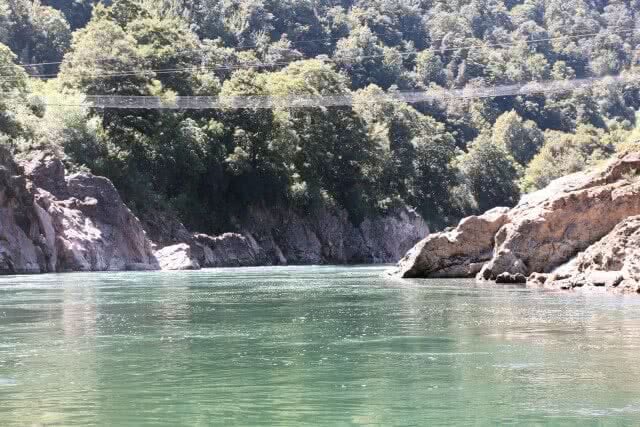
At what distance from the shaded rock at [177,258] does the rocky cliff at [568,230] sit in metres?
25.6

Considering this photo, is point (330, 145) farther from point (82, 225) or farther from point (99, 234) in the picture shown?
point (82, 225)

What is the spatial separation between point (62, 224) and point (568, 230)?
31.2 m

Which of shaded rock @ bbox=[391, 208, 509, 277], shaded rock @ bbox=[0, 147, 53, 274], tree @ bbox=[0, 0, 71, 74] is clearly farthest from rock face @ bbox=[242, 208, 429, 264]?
tree @ bbox=[0, 0, 71, 74]

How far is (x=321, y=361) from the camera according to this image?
1836cm

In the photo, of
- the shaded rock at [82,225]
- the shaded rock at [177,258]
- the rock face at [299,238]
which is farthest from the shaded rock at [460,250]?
the rock face at [299,238]

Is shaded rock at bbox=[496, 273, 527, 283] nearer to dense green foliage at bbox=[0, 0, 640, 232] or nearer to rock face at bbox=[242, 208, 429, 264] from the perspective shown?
dense green foliage at bbox=[0, 0, 640, 232]

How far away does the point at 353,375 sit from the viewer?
16.8m

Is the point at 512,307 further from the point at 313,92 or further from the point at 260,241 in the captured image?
the point at 313,92

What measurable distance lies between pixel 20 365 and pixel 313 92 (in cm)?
8532

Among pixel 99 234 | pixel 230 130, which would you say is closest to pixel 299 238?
pixel 230 130

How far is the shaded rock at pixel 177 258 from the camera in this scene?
68900 mm

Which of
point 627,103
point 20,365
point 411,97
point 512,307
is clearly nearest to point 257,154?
point 411,97

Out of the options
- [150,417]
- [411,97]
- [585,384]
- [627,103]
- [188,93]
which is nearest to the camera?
[150,417]

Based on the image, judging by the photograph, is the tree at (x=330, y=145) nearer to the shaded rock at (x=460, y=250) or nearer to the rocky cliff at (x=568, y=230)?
the shaded rock at (x=460, y=250)
